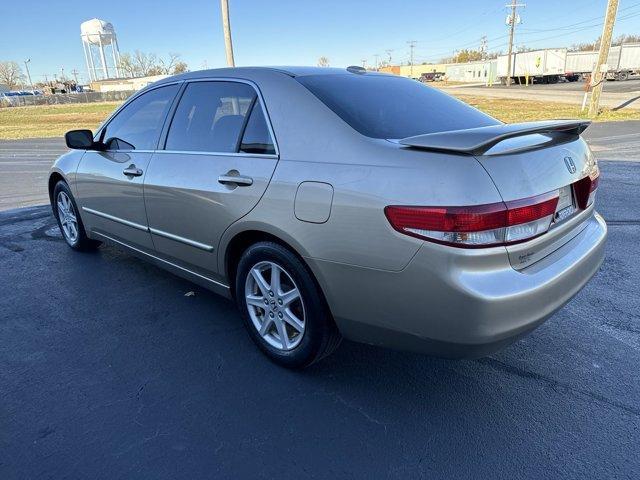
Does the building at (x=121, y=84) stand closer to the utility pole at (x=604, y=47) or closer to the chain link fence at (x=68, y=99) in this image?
the chain link fence at (x=68, y=99)

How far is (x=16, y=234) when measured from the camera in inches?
219

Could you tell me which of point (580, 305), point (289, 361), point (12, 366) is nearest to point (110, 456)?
point (289, 361)

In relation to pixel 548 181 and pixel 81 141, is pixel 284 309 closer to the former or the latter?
pixel 548 181

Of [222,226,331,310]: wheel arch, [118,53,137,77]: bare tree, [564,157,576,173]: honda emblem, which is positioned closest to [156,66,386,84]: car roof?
[222,226,331,310]: wheel arch

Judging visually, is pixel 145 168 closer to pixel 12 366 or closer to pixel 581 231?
pixel 12 366

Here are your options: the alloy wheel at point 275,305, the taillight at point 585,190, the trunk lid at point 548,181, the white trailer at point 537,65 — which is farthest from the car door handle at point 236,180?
the white trailer at point 537,65

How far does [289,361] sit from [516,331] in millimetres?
1242

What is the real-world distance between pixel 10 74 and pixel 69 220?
15227cm

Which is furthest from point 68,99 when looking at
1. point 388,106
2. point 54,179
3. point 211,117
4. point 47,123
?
point 388,106

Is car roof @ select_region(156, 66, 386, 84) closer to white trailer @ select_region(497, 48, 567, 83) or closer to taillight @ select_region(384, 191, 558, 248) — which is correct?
taillight @ select_region(384, 191, 558, 248)

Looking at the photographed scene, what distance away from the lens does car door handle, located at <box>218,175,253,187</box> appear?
2621 mm

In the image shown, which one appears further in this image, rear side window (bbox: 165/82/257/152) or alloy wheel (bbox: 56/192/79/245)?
alloy wheel (bbox: 56/192/79/245)

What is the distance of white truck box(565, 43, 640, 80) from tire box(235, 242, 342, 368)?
206ft

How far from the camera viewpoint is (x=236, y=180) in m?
2.68
